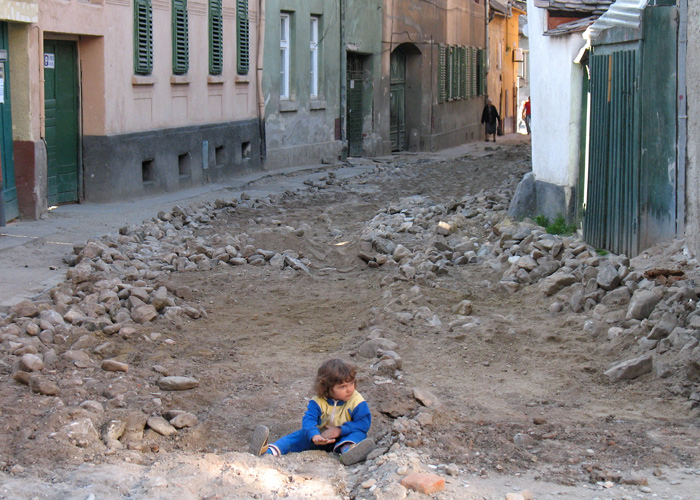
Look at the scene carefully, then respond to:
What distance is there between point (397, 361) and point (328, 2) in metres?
16.0

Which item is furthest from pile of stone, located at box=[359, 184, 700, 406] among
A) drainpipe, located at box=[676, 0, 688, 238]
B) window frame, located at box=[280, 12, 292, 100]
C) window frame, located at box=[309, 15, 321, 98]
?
window frame, located at box=[309, 15, 321, 98]

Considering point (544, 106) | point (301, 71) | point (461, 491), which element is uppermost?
point (301, 71)

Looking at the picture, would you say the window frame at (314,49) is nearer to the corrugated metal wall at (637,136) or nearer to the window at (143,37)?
the window at (143,37)

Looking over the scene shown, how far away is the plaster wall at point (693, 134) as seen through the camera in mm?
7078

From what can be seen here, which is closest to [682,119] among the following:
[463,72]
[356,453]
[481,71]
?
[356,453]

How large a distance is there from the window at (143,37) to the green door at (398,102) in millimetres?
12108

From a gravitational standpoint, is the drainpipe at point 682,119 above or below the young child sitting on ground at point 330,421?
above

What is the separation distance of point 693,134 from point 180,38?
9.93m

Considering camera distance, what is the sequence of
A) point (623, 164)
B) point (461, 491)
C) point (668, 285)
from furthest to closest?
point (623, 164) → point (668, 285) → point (461, 491)

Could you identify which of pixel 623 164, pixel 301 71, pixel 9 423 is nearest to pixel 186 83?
pixel 301 71

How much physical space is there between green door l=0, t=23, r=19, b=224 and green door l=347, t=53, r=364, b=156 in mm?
12677

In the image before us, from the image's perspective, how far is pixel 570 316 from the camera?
22.5ft

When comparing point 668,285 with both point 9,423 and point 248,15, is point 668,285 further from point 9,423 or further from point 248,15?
point 248,15

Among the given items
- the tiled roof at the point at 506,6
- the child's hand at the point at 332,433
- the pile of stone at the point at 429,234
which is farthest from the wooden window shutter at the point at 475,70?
the child's hand at the point at 332,433
